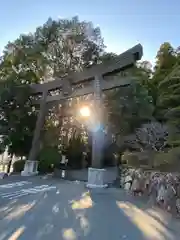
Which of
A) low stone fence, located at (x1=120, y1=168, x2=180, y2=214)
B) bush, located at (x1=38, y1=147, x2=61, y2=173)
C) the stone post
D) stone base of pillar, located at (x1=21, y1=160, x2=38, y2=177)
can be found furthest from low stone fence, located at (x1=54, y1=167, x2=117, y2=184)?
low stone fence, located at (x1=120, y1=168, x2=180, y2=214)

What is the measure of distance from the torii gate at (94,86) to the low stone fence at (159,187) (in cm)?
179

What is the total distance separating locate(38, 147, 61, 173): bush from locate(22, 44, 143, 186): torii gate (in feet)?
2.39

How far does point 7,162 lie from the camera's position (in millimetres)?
16031

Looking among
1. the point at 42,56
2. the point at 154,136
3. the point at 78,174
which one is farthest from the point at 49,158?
the point at 42,56

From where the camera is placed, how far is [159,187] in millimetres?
5812

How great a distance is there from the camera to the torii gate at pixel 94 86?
920cm

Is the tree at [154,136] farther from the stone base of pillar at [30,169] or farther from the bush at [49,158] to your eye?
the stone base of pillar at [30,169]

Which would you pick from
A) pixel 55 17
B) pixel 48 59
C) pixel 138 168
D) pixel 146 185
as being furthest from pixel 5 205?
pixel 55 17

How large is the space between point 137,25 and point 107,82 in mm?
2808

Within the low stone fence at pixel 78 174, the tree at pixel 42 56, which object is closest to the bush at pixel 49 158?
the low stone fence at pixel 78 174

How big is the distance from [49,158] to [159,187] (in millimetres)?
7656

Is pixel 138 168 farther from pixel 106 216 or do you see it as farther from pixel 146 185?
pixel 106 216

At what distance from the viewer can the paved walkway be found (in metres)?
3.29

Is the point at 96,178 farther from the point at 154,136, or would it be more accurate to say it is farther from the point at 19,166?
the point at 19,166
